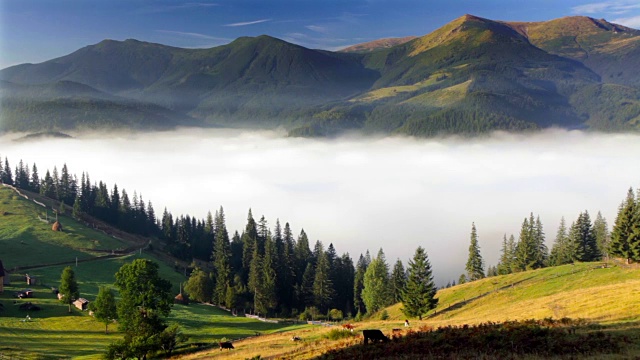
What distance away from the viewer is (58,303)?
86.4 m

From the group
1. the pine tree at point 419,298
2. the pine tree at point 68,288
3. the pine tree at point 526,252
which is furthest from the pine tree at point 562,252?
the pine tree at point 68,288

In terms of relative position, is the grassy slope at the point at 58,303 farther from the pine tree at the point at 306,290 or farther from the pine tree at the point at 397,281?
the pine tree at the point at 397,281

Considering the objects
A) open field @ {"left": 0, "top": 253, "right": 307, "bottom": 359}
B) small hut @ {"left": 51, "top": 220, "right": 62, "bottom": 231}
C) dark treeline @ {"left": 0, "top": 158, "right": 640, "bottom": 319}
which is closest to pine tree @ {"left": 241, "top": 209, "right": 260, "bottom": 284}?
dark treeline @ {"left": 0, "top": 158, "right": 640, "bottom": 319}

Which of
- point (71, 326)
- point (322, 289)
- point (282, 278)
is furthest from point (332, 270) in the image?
point (71, 326)

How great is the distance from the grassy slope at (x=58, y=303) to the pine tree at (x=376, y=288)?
100 ft

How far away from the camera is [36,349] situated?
58.7 m

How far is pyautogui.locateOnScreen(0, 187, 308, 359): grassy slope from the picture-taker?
209ft

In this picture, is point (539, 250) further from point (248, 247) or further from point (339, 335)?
point (339, 335)

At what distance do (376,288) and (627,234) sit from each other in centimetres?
Answer: 5206

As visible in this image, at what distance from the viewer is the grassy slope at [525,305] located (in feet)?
124

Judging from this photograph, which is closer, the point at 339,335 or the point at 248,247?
the point at 339,335

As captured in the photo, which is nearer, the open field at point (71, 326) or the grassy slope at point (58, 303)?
the open field at point (71, 326)

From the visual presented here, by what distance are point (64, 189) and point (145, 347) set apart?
169m

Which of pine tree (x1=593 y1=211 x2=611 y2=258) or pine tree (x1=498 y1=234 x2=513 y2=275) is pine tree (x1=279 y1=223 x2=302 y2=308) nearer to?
pine tree (x1=498 y1=234 x2=513 y2=275)
